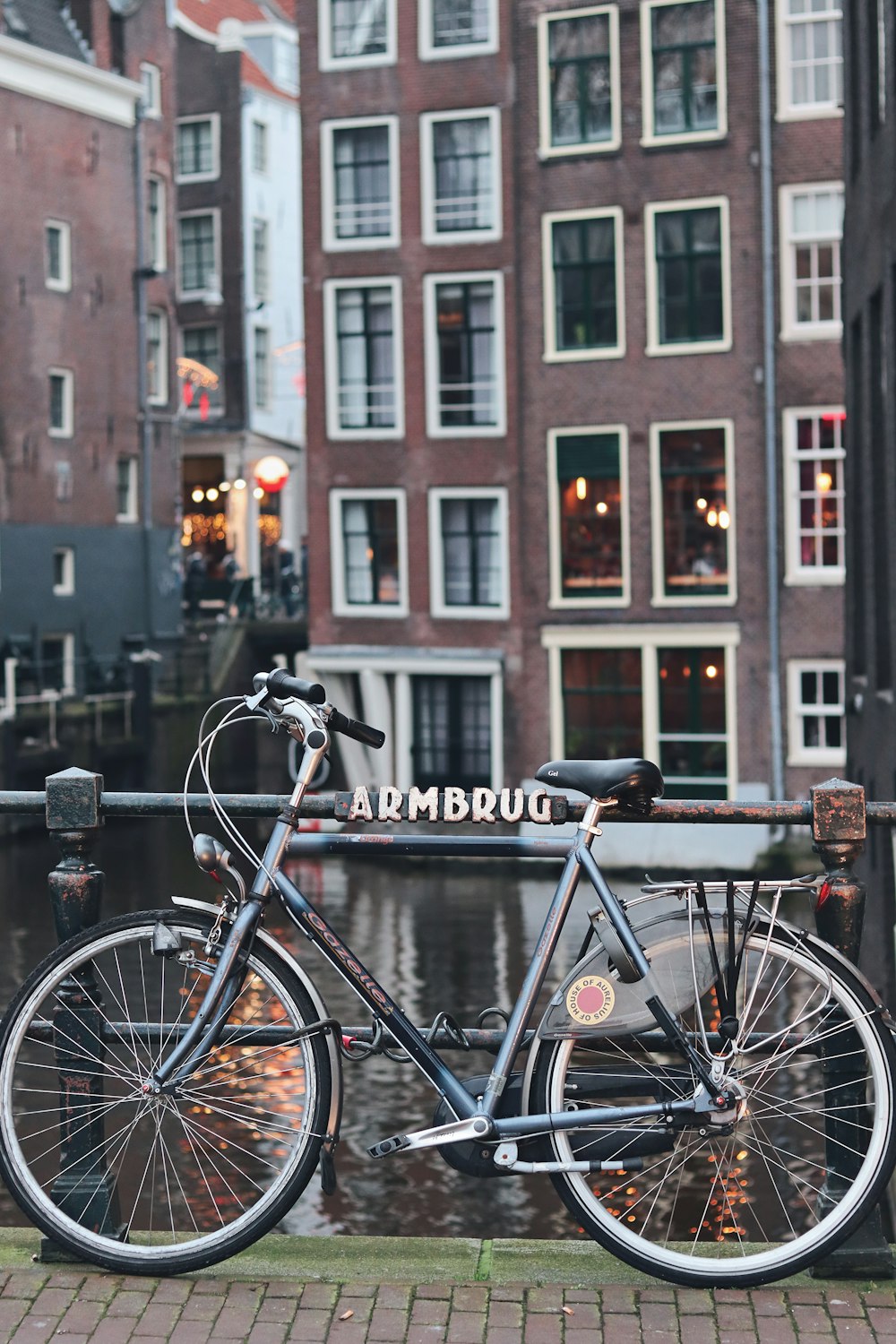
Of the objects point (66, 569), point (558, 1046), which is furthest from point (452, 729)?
point (558, 1046)

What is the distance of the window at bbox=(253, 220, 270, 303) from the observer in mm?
52094

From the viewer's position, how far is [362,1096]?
56.4 feet

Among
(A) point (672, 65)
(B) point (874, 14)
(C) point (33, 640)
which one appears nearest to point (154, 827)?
(C) point (33, 640)

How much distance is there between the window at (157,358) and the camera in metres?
41.3

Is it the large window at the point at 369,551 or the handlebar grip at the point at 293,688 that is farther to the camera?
the large window at the point at 369,551

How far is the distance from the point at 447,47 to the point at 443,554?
829cm

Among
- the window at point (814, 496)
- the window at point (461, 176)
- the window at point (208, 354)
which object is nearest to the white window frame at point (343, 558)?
the window at point (461, 176)

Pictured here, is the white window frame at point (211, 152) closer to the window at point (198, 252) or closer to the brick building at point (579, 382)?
the window at point (198, 252)

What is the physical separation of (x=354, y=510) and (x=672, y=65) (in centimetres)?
887

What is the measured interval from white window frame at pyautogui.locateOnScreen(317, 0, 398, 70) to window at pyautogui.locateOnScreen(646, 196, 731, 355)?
5503mm

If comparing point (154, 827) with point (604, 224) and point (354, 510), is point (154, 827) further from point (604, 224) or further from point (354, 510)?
point (604, 224)

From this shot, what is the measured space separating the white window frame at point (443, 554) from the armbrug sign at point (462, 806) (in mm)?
26408

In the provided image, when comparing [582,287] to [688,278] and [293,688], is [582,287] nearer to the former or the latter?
[688,278]

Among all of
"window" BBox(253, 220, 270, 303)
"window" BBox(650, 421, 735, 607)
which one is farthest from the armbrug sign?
"window" BBox(253, 220, 270, 303)
